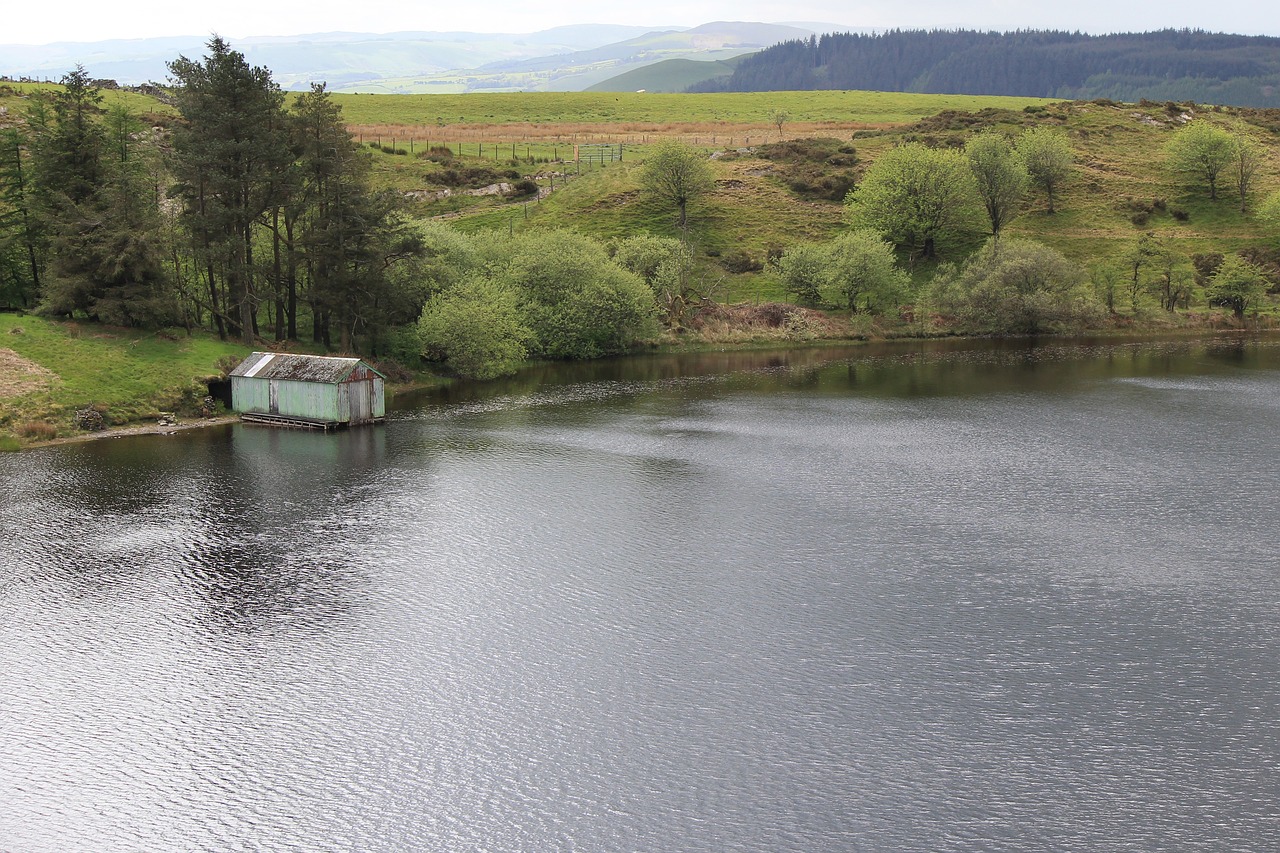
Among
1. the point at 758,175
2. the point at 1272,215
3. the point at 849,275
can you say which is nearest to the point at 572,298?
the point at 849,275

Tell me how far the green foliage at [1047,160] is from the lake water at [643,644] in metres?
74.2

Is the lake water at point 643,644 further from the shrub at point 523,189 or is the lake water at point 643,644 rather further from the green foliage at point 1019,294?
the shrub at point 523,189

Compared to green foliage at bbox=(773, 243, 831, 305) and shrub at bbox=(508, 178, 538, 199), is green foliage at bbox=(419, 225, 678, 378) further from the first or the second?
shrub at bbox=(508, 178, 538, 199)

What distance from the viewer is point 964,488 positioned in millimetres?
46906

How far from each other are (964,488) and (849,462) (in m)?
6.59

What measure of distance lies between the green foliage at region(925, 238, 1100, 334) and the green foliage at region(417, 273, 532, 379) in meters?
45.0

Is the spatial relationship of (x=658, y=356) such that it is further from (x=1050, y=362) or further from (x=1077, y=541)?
(x=1077, y=541)

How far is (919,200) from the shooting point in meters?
114

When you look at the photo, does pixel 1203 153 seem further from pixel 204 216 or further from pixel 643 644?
pixel 643 644

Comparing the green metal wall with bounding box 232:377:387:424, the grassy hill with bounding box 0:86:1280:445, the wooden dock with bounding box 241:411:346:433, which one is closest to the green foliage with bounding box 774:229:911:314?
the grassy hill with bounding box 0:86:1280:445

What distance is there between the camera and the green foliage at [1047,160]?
123 m

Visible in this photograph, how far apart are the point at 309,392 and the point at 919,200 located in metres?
76.0

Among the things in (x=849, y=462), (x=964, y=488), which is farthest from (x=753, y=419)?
(x=964, y=488)

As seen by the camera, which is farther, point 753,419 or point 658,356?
point 658,356
